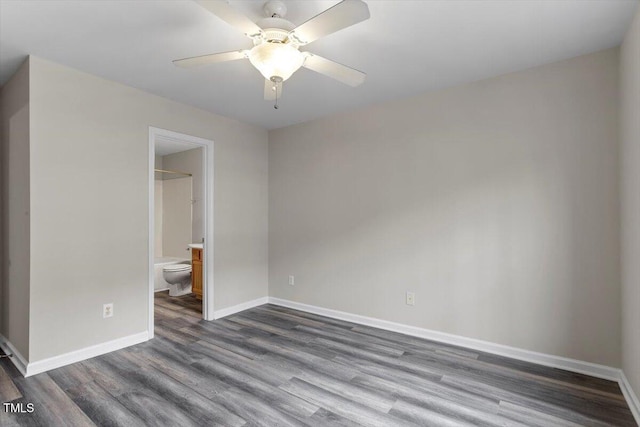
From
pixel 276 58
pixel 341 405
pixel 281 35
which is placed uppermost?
pixel 281 35

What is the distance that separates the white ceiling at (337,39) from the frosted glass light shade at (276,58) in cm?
28

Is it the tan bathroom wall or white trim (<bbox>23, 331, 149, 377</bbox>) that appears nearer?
white trim (<bbox>23, 331, 149, 377</bbox>)

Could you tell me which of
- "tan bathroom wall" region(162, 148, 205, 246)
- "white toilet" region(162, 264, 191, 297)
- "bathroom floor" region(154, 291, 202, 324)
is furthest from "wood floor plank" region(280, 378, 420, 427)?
"tan bathroom wall" region(162, 148, 205, 246)

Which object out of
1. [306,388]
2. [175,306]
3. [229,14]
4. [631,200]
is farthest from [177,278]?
[631,200]

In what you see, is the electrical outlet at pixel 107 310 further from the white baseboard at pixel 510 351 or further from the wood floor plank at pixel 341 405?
the white baseboard at pixel 510 351

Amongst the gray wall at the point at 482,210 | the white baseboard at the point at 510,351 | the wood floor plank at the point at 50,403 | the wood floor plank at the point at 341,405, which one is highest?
the gray wall at the point at 482,210

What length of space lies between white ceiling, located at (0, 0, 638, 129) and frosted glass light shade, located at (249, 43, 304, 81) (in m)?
0.28

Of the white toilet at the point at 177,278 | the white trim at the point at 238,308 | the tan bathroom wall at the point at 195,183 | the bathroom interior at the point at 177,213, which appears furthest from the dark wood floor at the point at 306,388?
the tan bathroom wall at the point at 195,183

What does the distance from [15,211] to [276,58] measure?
2583mm

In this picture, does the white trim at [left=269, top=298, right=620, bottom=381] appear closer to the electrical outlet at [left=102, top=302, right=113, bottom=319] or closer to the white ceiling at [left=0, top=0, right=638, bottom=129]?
the electrical outlet at [left=102, top=302, right=113, bottom=319]

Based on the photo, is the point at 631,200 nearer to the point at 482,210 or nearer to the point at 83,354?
the point at 482,210

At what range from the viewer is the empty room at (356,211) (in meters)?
1.96

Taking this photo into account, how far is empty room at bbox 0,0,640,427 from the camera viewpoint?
6.44ft

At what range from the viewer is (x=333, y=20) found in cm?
153
